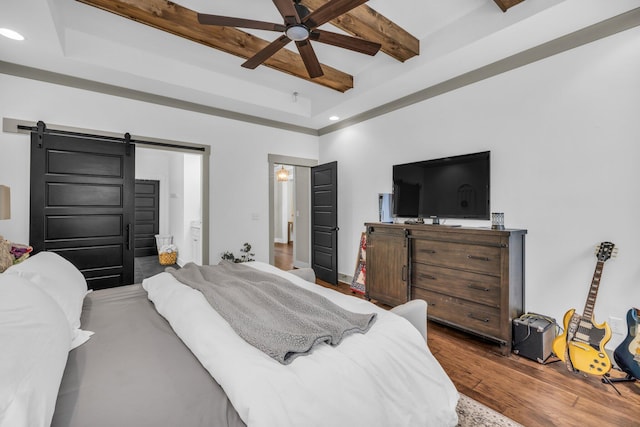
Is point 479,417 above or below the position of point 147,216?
below

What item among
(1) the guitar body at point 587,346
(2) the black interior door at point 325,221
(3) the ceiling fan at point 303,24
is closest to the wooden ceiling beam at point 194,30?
(3) the ceiling fan at point 303,24

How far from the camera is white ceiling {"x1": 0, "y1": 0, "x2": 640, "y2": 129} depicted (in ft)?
7.60

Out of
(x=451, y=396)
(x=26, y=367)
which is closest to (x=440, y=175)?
(x=451, y=396)

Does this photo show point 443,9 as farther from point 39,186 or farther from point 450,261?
point 39,186

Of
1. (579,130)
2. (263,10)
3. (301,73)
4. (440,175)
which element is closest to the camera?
(579,130)

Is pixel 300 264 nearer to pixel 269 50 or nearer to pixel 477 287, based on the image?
pixel 477 287

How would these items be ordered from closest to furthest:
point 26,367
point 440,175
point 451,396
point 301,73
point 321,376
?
1. point 26,367
2. point 321,376
3. point 451,396
4. point 440,175
5. point 301,73

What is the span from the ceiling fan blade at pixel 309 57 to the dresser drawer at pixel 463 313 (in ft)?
8.27

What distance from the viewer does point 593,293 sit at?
88.1 inches

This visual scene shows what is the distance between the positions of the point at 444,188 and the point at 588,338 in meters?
1.75

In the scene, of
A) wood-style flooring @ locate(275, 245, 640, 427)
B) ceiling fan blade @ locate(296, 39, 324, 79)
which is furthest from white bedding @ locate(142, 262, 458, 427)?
ceiling fan blade @ locate(296, 39, 324, 79)

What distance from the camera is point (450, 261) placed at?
2879 millimetres

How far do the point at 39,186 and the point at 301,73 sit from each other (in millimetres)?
3121

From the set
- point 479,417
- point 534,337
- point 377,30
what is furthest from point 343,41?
point 534,337
